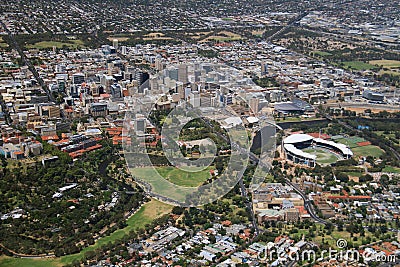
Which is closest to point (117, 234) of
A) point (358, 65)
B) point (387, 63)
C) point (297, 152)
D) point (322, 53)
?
point (297, 152)

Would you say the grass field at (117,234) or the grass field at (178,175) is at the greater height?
the grass field at (178,175)

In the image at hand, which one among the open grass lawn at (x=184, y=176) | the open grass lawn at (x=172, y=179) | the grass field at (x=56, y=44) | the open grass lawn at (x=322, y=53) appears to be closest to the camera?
the open grass lawn at (x=172, y=179)

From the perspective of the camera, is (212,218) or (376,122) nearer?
(212,218)

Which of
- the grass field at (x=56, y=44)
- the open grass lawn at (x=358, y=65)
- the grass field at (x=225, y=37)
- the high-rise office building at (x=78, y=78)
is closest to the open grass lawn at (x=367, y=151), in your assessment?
the open grass lawn at (x=358, y=65)

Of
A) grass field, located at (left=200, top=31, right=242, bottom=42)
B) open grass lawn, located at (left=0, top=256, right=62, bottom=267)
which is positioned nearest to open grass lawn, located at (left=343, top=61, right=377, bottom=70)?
grass field, located at (left=200, top=31, right=242, bottom=42)

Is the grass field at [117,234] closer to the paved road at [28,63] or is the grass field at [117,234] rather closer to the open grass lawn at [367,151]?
the open grass lawn at [367,151]

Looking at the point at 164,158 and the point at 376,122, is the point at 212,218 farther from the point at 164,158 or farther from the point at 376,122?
the point at 376,122

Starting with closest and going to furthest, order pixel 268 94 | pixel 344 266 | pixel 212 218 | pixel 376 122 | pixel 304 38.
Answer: pixel 344 266, pixel 212 218, pixel 376 122, pixel 268 94, pixel 304 38

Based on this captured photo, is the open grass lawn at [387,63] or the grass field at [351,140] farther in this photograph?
the open grass lawn at [387,63]

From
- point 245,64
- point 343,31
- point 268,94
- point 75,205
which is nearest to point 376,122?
point 268,94
